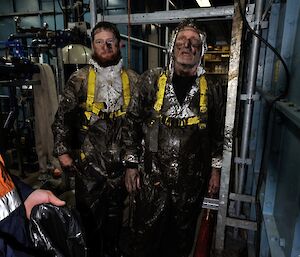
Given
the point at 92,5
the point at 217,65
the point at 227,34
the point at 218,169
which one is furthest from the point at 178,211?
the point at 217,65

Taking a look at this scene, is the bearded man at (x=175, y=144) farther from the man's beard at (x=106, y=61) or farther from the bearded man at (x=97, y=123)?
the man's beard at (x=106, y=61)

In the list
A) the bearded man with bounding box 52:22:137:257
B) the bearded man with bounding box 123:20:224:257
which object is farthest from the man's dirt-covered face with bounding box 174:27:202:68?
the bearded man with bounding box 52:22:137:257

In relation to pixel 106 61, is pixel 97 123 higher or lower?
lower

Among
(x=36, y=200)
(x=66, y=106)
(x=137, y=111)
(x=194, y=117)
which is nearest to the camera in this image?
(x=36, y=200)

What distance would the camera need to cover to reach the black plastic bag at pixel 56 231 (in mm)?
1172

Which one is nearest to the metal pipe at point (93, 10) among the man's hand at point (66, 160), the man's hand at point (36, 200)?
the man's hand at point (66, 160)

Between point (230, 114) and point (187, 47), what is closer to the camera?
point (230, 114)

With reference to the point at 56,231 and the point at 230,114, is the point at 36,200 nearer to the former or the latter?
the point at 56,231

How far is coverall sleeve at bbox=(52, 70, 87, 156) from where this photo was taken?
6.70ft

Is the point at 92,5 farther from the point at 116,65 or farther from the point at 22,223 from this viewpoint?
the point at 22,223

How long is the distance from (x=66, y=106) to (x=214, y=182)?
138 centimetres

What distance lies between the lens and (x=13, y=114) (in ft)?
13.0

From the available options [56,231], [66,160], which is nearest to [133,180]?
[66,160]

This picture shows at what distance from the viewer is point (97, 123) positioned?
2.01 metres
